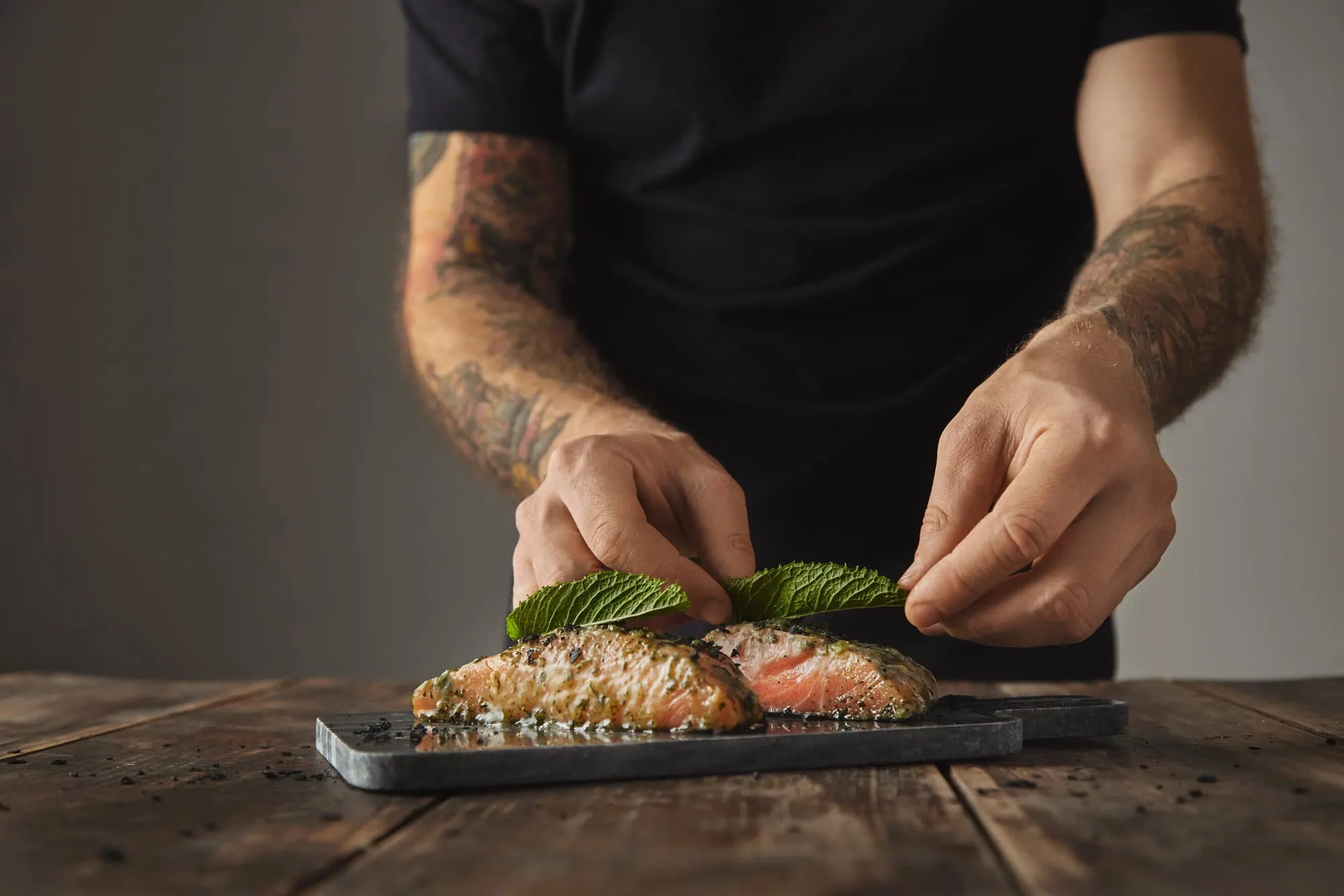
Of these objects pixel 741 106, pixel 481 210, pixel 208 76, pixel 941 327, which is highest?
pixel 208 76

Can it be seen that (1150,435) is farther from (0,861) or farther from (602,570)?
(0,861)

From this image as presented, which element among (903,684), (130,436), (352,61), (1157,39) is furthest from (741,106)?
(130,436)

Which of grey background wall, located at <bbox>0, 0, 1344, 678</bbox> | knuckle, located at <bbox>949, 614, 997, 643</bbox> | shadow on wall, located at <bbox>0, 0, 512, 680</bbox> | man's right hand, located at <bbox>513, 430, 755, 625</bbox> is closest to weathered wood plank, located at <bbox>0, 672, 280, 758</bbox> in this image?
man's right hand, located at <bbox>513, 430, 755, 625</bbox>

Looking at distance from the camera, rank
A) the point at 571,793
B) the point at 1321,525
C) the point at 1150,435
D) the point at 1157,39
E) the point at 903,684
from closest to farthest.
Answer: the point at 571,793, the point at 903,684, the point at 1150,435, the point at 1157,39, the point at 1321,525

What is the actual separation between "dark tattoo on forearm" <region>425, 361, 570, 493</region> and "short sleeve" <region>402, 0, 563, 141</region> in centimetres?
44

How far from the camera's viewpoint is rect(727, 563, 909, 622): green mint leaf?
3.92 feet

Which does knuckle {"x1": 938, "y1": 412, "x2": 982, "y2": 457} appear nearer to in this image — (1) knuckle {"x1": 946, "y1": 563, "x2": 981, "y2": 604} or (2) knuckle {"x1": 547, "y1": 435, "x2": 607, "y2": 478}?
(1) knuckle {"x1": 946, "y1": 563, "x2": 981, "y2": 604}

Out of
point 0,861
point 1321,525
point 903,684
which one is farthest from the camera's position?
point 1321,525

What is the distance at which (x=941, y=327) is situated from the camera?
1923mm

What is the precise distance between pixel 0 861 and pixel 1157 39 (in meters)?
1.79

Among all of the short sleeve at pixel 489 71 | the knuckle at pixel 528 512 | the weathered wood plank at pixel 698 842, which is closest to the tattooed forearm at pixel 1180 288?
the knuckle at pixel 528 512

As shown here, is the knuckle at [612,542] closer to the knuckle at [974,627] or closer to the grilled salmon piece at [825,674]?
the grilled salmon piece at [825,674]

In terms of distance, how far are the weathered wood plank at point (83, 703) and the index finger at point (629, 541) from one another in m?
0.54

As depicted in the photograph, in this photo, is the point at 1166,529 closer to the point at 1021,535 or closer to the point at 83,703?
the point at 1021,535
